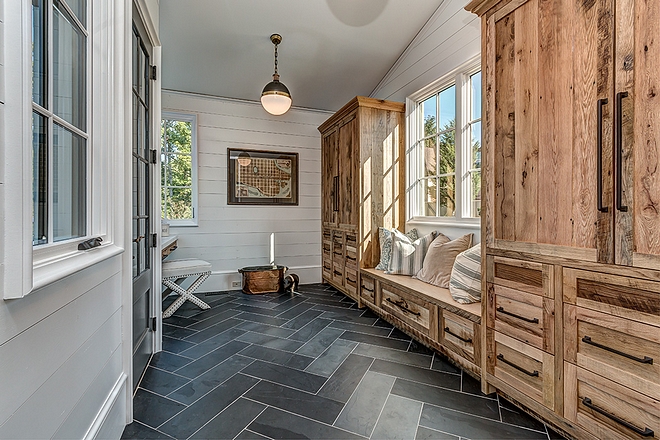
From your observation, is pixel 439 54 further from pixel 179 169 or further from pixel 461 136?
pixel 179 169

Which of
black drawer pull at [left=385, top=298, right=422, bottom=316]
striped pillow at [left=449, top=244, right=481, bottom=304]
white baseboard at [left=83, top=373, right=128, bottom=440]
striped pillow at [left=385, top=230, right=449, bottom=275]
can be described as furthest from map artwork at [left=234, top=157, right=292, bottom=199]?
white baseboard at [left=83, top=373, right=128, bottom=440]

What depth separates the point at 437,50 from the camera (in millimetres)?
3334

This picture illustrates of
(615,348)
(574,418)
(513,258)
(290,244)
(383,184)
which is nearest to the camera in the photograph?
(615,348)

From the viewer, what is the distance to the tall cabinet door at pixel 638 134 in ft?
4.07

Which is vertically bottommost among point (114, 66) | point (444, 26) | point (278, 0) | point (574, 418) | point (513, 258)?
point (574, 418)

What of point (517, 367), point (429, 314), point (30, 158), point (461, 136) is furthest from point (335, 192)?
point (30, 158)

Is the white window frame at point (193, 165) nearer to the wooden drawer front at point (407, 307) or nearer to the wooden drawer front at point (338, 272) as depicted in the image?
the wooden drawer front at point (338, 272)

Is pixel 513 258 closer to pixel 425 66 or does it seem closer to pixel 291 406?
pixel 291 406

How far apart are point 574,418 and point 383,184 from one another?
2631 mm

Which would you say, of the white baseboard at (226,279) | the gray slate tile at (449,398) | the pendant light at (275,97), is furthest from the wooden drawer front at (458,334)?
the white baseboard at (226,279)

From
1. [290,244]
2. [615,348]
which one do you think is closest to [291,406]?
[615,348]

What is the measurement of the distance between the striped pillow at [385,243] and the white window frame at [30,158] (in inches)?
96.4

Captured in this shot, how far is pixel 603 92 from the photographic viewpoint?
139 centimetres

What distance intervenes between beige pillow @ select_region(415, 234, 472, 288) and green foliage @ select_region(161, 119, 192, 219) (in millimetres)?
3172
